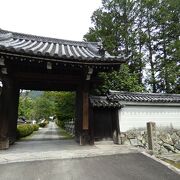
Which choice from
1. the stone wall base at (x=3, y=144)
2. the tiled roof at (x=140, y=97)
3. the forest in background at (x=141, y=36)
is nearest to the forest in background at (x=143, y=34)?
the forest in background at (x=141, y=36)

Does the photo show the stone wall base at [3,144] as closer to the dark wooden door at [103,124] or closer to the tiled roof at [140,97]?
the dark wooden door at [103,124]

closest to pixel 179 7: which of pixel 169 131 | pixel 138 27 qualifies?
pixel 138 27

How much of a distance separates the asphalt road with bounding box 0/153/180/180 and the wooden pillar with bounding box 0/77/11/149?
2330 millimetres

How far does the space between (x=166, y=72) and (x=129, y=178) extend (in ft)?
46.9

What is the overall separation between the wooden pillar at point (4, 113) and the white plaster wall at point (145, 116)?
545cm

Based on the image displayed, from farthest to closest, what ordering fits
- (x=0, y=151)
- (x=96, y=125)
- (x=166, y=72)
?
(x=166, y=72)
(x=96, y=125)
(x=0, y=151)

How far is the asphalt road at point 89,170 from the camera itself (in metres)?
4.89

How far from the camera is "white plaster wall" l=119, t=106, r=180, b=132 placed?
10484mm

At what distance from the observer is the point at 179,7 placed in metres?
19.8

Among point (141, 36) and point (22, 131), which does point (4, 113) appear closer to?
point (22, 131)

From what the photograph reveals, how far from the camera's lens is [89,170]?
5.32 metres

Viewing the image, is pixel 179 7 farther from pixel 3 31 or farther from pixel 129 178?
pixel 129 178

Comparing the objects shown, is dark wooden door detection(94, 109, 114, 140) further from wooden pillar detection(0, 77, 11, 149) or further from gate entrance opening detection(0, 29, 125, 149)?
wooden pillar detection(0, 77, 11, 149)

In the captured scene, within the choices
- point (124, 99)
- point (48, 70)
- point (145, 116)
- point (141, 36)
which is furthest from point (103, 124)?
point (141, 36)
